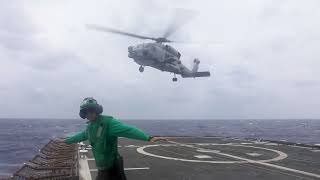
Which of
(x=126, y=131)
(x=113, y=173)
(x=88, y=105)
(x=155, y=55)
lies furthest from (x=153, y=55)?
(x=126, y=131)

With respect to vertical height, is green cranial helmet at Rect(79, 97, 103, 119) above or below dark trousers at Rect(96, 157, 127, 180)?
above

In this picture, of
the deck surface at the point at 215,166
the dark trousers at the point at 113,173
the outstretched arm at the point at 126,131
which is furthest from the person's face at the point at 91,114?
the deck surface at the point at 215,166

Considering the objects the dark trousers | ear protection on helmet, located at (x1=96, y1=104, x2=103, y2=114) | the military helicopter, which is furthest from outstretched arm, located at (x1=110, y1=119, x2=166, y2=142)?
the military helicopter

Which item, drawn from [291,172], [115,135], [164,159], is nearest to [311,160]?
[291,172]

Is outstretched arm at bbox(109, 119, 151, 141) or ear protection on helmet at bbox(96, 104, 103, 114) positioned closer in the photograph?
outstretched arm at bbox(109, 119, 151, 141)

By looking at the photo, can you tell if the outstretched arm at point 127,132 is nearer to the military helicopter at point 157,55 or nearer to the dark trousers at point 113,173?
the dark trousers at point 113,173

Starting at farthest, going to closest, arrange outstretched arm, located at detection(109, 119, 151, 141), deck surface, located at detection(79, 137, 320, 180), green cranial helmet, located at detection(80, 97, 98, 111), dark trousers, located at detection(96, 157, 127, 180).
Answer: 1. deck surface, located at detection(79, 137, 320, 180)
2. dark trousers, located at detection(96, 157, 127, 180)
3. green cranial helmet, located at detection(80, 97, 98, 111)
4. outstretched arm, located at detection(109, 119, 151, 141)

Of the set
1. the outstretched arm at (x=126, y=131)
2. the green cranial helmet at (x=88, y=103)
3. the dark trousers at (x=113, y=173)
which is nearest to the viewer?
the outstretched arm at (x=126, y=131)

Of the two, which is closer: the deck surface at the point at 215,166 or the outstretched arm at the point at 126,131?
the outstretched arm at the point at 126,131

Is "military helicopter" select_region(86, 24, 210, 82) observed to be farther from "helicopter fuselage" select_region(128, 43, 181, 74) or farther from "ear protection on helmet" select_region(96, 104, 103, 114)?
"ear protection on helmet" select_region(96, 104, 103, 114)

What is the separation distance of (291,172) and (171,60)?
24491mm

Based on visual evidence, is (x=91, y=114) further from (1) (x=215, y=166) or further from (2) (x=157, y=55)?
(2) (x=157, y=55)

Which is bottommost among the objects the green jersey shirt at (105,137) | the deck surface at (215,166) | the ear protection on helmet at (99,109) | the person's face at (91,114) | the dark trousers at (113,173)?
the deck surface at (215,166)

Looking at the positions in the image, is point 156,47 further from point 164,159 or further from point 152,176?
point 152,176
